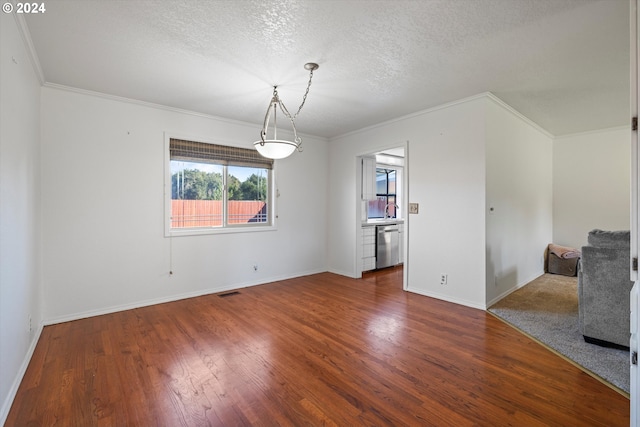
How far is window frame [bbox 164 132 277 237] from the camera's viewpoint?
395 centimetres

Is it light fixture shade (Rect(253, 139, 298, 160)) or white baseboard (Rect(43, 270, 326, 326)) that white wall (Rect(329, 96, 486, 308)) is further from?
white baseboard (Rect(43, 270, 326, 326))

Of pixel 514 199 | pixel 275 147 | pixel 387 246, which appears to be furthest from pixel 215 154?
pixel 514 199

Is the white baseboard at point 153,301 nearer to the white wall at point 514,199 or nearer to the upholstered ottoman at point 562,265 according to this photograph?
the white wall at point 514,199

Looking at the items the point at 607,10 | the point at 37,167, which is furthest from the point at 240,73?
the point at 607,10

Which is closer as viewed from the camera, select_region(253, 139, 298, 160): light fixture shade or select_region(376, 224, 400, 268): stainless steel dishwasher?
select_region(253, 139, 298, 160): light fixture shade

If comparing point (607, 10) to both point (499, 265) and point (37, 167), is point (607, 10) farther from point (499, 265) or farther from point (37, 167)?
point (37, 167)

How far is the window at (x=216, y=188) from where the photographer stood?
4121 millimetres

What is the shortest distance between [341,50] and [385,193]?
4.73m

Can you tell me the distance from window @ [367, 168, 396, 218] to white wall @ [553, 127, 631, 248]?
3.21 meters

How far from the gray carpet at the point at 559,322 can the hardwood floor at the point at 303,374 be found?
18cm

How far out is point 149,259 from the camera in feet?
12.6

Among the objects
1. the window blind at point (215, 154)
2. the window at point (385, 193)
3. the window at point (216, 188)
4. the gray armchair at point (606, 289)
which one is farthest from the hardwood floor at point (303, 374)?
the window at point (385, 193)

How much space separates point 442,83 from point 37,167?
14.2ft

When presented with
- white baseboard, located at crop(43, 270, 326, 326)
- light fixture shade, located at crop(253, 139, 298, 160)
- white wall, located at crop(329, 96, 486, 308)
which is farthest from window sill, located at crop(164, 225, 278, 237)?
white wall, located at crop(329, 96, 486, 308)
